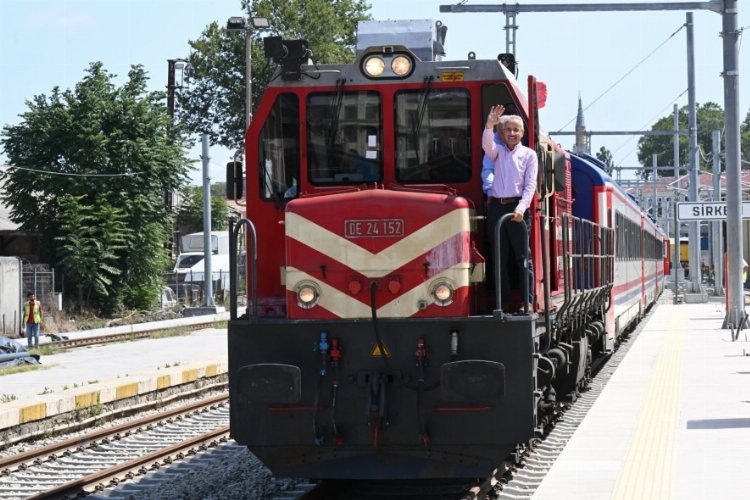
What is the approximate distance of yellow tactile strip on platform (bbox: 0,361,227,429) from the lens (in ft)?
51.3

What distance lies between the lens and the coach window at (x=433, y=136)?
33.0 feet

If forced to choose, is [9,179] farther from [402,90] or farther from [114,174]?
[402,90]

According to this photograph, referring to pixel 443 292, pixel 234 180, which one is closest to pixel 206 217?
pixel 234 180

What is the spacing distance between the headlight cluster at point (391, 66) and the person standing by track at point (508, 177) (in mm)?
749

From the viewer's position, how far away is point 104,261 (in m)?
45.2

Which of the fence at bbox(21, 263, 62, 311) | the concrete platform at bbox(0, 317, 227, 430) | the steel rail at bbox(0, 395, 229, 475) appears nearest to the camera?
the steel rail at bbox(0, 395, 229, 475)

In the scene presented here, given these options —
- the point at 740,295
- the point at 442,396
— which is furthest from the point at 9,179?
the point at 442,396

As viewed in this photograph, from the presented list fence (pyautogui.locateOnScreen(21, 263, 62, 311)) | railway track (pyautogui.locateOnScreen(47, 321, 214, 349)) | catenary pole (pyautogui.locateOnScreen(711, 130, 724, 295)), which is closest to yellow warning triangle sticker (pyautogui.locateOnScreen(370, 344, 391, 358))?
railway track (pyautogui.locateOnScreen(47, 321, 214, 349))

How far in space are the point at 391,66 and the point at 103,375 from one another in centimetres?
1294

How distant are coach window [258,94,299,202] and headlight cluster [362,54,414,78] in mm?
693

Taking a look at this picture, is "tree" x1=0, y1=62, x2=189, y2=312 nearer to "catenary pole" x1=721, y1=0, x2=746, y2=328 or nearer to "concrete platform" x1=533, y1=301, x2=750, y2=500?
"catenary pole" x1=721, y1=0, x2=746, y2=328

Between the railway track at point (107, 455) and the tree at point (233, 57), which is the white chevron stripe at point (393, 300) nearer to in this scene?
the railway track at point (107, 455)

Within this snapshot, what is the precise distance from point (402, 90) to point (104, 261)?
36.5 metres

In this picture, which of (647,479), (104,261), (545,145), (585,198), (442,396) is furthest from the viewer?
(104,261)
